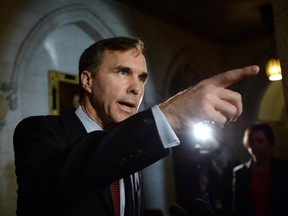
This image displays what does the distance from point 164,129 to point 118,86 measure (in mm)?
564

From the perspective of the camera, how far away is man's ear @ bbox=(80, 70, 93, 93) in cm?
155

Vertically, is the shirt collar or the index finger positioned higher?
the index finger

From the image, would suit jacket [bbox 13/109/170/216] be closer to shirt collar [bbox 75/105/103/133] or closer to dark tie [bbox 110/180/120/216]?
dark tie [bbox 110/180/120/216]

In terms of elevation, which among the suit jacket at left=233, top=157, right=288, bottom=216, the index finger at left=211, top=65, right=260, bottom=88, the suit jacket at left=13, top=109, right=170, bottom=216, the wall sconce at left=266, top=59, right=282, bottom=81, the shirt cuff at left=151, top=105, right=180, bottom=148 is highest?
the wall sconce at left=266, top=59, right=282, bottom=81

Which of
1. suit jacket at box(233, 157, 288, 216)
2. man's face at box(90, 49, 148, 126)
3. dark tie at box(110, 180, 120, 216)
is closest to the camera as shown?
dark tie at box(110, 180, 120, 216)

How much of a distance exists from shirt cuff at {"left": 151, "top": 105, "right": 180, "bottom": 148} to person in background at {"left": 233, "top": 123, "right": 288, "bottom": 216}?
94.9 inches

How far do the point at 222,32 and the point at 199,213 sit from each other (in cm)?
710

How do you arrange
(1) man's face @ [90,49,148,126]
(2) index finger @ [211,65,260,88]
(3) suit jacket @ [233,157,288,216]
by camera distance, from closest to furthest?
(2) index finger @ [211,65,260,88] < (1) man's face @ [90,49,148,126] < (3) suit jacket @ [233,157,288,216]

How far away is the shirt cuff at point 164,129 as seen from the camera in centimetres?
85

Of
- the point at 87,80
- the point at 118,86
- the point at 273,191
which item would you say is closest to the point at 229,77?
the point at 118,86

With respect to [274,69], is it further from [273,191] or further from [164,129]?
[164,129]

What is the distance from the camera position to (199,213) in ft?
3.49

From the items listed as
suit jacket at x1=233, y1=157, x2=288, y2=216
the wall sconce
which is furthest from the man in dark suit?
the wall sconce

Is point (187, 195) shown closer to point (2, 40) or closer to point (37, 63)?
point (37, 63)
